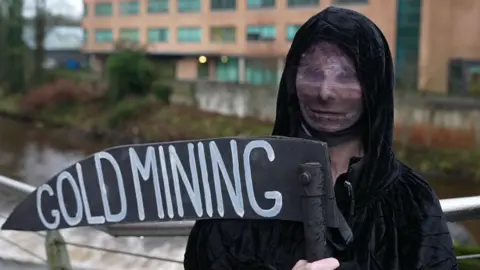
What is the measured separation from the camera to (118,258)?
2324mm

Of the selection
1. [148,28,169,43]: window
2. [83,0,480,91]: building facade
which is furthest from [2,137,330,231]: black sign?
[148,28,169,43]: window

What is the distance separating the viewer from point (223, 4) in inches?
712

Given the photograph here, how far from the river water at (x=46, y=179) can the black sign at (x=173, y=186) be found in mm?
70

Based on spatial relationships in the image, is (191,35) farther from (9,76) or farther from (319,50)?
(319,50)

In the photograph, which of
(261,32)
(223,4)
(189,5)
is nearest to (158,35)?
(189,5)

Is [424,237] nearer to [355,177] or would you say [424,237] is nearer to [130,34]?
[355,177]

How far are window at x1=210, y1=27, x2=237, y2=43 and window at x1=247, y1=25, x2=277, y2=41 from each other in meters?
0.62

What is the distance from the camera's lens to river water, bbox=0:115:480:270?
80.3 inches

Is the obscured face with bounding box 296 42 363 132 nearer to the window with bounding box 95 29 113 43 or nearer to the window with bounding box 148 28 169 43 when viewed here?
the window with bounding box 148 28 169 43

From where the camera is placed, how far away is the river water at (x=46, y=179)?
2.04 metres

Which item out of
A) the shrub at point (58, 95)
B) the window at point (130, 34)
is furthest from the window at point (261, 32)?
the window at point (130, 34)

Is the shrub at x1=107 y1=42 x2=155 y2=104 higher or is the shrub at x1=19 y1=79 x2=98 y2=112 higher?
the shrub at x1=107 y1=42 x2=155 y2=104

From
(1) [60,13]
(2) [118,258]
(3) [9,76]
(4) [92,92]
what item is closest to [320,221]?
(2) [118,258]

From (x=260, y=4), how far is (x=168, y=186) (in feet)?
54.6
